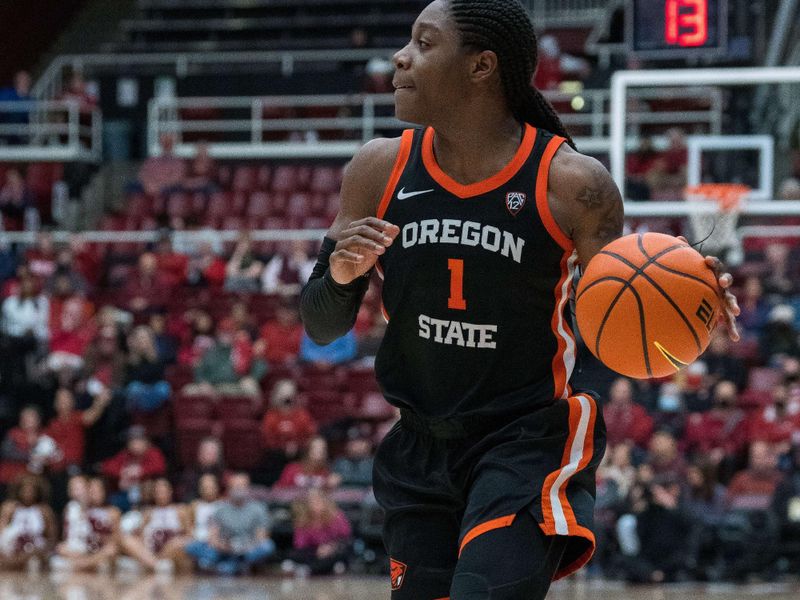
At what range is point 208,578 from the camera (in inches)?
466

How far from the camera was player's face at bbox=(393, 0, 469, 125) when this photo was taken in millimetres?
3693

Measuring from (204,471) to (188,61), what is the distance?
10.5 m

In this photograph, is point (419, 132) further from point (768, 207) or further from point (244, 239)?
point (244, 239)

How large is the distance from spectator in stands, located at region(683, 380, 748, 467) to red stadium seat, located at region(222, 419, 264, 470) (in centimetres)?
403

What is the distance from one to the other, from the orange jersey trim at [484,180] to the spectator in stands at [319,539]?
334 inches

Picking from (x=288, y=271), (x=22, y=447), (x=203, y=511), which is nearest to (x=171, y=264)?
(x=288, y=271)

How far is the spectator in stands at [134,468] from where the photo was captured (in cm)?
1305

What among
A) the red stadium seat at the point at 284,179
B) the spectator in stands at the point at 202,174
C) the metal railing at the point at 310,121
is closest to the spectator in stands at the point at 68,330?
the spectator in stands at the point at 202,174

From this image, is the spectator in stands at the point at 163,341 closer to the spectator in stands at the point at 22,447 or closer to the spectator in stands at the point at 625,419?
the spectator in stands at the point at 22,447

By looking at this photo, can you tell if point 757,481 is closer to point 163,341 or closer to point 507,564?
point 163,341

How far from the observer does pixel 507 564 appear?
3.41 metres

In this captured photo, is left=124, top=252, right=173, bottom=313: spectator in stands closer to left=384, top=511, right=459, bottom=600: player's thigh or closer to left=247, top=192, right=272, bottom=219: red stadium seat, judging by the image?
left=247, top=192, right=272, bottom=219: red stadium seat

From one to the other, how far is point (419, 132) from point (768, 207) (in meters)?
8.38

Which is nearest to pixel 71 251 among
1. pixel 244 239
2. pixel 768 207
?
pixel 244 239
